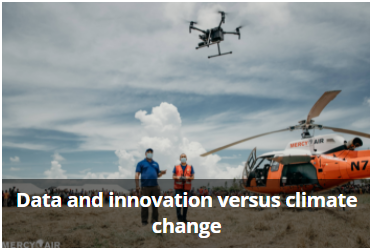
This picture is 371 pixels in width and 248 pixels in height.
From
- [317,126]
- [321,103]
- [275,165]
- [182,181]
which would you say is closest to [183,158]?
[182,181]

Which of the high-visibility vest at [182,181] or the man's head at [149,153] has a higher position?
the man's head at [149,153]

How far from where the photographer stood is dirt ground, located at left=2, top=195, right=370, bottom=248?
7.25 m

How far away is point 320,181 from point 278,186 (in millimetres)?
2059

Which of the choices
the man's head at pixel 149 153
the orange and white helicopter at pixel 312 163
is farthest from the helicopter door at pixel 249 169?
the man's head at pixel 149 153

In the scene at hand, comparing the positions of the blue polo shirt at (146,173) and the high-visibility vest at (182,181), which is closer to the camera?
the blue polo shirt at (146,173)

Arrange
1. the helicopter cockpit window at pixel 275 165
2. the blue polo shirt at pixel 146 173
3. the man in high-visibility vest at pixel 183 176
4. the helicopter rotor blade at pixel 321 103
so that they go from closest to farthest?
the blue polo shirt at pixel 146 173, the man in high-visibility vest at pixel 183 176, the helicopter rotor blade at pixel 321 103, the helicopter cockpit window at pixel 275 165

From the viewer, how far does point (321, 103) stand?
10.4 m

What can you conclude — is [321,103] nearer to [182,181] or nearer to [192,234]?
[182,181]

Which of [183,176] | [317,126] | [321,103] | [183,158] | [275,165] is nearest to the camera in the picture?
[183,176]

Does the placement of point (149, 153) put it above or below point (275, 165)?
above

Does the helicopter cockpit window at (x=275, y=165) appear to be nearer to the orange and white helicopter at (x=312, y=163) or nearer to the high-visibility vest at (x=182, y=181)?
the orange and white helicopter at (x=312, y=163)

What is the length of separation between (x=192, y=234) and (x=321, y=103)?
6.90 metres

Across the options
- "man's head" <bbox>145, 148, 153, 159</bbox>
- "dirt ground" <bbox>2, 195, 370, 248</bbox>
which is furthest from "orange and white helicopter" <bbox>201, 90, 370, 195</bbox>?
"man's head" <bbox>145, 148, 153, 159</bbox>

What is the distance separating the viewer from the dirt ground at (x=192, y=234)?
7254 millimetres
